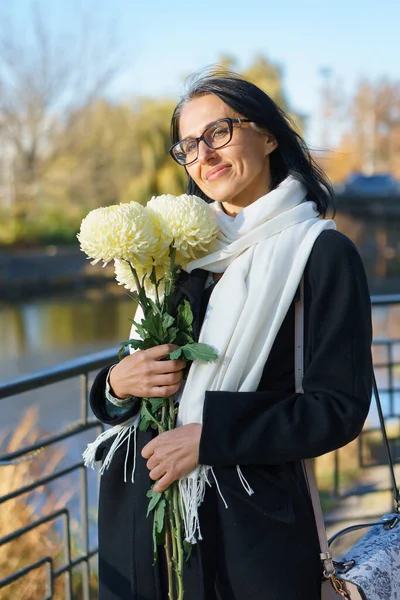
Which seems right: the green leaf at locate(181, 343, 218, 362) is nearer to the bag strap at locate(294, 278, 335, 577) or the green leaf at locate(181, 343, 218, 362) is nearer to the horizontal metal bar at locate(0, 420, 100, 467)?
the bag strap at locate(294, 278, 335, 577)

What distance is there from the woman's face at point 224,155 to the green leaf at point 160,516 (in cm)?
55

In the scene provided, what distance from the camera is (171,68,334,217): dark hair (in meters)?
1.27

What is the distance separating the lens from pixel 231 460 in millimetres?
1129

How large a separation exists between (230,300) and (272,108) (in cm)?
39

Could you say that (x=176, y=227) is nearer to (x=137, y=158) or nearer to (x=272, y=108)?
(x=272, y=108)

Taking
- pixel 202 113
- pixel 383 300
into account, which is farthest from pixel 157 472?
pixel 383 300

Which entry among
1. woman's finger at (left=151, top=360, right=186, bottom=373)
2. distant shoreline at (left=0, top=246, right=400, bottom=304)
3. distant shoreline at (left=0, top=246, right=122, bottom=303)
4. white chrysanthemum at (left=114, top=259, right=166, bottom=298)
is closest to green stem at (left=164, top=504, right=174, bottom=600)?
woman's finger at (left=151, top=360, right=186, bottom=373)

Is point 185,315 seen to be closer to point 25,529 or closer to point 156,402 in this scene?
point 156,402

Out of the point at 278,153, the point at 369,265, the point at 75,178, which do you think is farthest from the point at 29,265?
the point at 278,153

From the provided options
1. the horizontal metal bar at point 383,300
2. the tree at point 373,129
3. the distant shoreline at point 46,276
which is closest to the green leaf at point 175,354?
the horizontal metal bar at point 383,300

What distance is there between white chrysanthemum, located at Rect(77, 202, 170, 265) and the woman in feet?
0.40

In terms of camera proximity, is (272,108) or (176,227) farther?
(272,108)

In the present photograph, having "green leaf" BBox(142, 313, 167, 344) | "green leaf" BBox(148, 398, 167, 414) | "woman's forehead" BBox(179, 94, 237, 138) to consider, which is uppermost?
"woman's forehead" BBox(179, 94, 237, 138)

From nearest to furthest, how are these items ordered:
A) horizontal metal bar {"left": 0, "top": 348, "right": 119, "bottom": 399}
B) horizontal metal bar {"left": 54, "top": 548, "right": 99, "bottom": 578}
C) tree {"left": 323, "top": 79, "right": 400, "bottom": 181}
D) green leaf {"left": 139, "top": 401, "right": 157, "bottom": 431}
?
green leaf {"left": 139, "top": 401, "right": 157, "bottom": 431} → horizontal metal bar {"left": 0, "top": 348, "right": 119, "bottom": 399} → horizontal metal bar {"left": 54, "top": 548, "right": 99, "bottom": 578} → tree {"left": 323, "top": 79, "right": 400, "bottom": 181}
